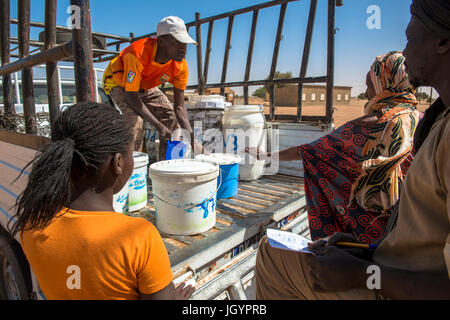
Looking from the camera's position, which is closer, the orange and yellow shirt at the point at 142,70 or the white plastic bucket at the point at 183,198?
the white plastic bucket at the point at 183,198

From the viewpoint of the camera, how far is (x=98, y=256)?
908mm

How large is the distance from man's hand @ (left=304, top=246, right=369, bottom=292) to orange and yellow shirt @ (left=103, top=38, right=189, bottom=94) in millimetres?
2328

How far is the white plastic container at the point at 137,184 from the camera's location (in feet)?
7.79

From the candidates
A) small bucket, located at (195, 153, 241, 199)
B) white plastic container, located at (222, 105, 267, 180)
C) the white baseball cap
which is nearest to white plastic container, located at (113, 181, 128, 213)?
small bucket, located at (195, 153, 241, 199)

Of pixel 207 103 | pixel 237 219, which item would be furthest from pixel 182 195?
pixel 207 103

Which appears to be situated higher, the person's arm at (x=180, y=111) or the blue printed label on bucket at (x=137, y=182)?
the person's arm at (x=180, y=111)

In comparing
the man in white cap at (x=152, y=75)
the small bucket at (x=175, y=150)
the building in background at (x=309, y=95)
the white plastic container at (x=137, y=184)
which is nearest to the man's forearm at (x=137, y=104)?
the man in white cap at (x=152, y=75)

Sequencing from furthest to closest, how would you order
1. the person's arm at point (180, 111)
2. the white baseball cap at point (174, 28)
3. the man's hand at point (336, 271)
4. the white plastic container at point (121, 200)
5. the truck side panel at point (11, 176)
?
the person's arm at point (180, 111)
the white baseball cap at point (174, 28)
the white plastic container at point (121, 200)
the truck side panel at point (11, 176)
the man's hand at point (336, 271)

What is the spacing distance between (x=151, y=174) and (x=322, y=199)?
4.16 ft

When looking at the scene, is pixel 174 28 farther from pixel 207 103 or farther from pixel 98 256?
pixel 98 256

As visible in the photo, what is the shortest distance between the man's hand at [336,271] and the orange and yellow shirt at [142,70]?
2.33m

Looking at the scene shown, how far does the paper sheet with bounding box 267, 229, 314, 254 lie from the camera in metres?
1.23

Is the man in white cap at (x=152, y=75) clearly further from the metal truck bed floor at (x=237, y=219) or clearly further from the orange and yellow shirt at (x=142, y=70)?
the metal truck bed floor at (x=237, y=219)
